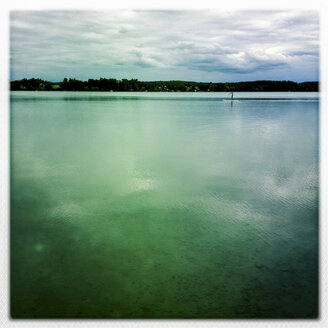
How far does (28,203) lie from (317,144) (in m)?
9.76

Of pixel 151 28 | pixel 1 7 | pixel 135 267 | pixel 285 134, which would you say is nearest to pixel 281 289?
pixel 135 267

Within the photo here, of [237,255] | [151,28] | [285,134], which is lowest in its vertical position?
[237,255]

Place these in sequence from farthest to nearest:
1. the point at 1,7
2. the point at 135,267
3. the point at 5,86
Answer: the point at 5,86
the point at 1,7
the point at 135,267

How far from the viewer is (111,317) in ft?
10.3

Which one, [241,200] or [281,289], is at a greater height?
[241,200]

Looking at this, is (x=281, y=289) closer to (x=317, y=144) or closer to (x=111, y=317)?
(x=111, y=317)

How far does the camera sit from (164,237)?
4.55m

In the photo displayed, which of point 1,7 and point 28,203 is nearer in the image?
point 1,7

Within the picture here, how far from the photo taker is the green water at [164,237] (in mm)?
3297

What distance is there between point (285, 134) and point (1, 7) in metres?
12.4

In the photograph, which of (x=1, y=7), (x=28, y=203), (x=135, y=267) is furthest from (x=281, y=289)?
(x=1, y=7)

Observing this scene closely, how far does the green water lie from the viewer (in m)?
3.30

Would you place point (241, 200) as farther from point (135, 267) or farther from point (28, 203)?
point (28, 203)

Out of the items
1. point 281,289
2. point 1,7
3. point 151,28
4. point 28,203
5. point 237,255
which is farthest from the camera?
point 151,28
